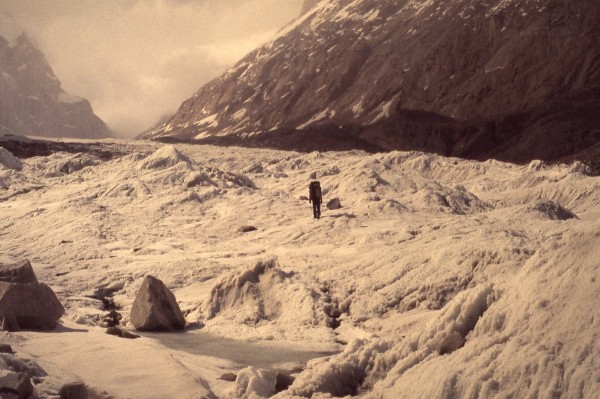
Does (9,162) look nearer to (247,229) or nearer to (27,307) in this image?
(247,229)

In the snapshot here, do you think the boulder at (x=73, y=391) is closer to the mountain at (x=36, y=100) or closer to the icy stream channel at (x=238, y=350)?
the icy stream channel at (x=238, y=350)

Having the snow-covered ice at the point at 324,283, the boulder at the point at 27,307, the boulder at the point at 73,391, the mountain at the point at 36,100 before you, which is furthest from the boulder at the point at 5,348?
the mountain at the point at 36,100

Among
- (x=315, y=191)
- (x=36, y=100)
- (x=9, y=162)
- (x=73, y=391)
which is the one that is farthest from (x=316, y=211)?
(x=36, y=100)

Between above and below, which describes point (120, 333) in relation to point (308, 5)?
below

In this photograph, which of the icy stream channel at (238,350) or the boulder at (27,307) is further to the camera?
the boulder at (27,307)

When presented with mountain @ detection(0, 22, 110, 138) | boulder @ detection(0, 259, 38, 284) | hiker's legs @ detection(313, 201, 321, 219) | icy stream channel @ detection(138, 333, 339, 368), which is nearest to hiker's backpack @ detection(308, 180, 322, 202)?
hiker's legs @ detection(313, 201, 321, 219)

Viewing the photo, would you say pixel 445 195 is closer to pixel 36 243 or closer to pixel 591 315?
pixel 36 243

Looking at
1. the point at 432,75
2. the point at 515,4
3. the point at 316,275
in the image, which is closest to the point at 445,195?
the point at 316,275
